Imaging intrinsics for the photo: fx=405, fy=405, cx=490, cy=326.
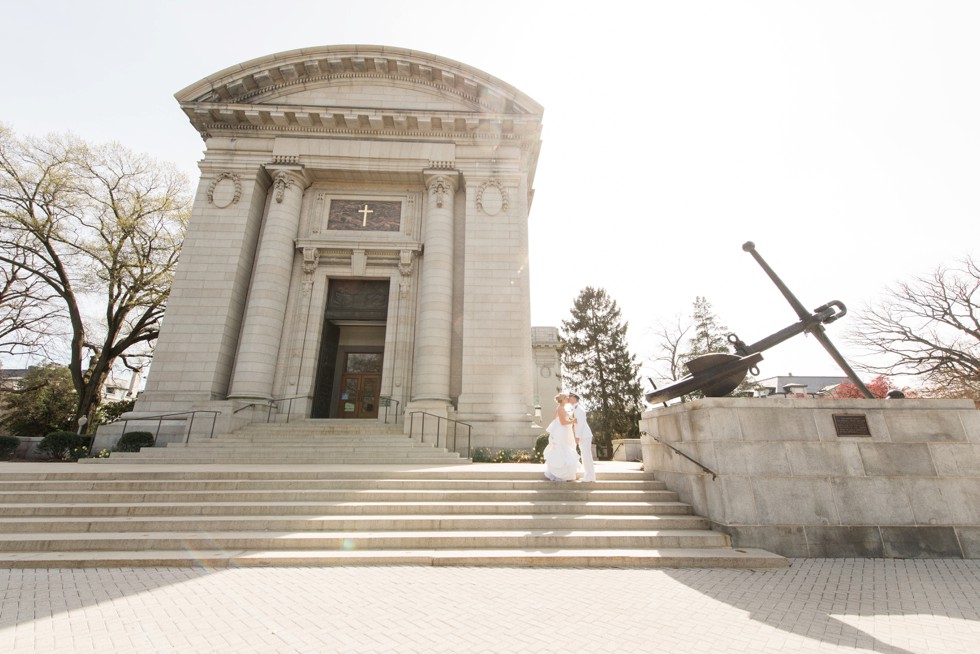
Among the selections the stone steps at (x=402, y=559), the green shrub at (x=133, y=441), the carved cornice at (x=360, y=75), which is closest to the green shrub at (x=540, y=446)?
the stone steps at (x=402, y=559)

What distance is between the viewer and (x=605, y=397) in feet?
107

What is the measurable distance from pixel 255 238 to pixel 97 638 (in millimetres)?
17284

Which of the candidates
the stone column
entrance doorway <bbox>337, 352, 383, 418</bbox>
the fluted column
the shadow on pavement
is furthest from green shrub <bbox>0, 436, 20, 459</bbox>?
the shadow on pavement

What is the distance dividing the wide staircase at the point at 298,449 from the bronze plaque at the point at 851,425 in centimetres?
Result: 850

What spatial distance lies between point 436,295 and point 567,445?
9.61 m

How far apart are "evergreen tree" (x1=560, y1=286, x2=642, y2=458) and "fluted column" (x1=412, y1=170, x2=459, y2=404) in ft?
62.6

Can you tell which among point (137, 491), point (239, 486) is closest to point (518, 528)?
point (239, 486)

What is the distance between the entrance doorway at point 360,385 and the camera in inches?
698

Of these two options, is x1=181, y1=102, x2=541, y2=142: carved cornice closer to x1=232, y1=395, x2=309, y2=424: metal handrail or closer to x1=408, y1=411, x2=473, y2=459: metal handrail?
x1=232, y1=395, x2=309, y2=424: metal handrail

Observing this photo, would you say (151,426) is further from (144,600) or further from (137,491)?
(144,600)

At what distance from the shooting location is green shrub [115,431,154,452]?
1277cm

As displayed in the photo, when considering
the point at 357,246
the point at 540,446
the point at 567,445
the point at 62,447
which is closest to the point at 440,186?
the point at 357,246

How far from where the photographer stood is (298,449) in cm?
1186

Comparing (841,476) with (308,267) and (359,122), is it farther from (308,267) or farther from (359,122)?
(359,122)
